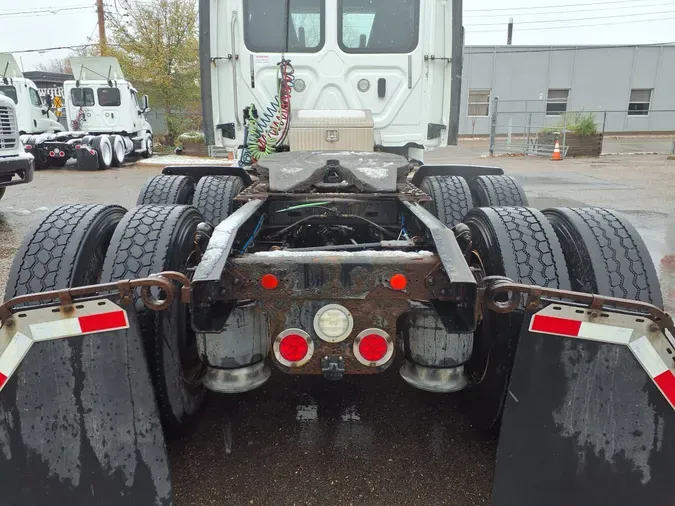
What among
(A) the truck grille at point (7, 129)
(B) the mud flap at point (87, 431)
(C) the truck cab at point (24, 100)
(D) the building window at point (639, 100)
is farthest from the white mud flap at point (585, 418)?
(D) the building window at point (639, 100)

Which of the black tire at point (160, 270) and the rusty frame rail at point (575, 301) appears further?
the black tire at point (160, 270)

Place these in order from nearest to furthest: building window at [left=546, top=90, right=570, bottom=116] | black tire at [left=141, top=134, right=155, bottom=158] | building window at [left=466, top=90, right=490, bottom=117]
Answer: black tire at [left=141, top=134, right=155, bottom=158]
building window at [left=466, top=90, right=490, bottom=117]
building window at [left=546, top=90, right=570, bottom=116]

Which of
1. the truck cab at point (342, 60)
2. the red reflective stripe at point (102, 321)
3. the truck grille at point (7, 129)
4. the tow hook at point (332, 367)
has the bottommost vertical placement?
the tow hook at point (332, 367)

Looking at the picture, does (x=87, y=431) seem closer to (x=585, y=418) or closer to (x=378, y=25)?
(x=585, y=418)

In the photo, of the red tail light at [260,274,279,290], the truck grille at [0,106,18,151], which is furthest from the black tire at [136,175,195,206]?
the truck grille at [0,106,18,151]

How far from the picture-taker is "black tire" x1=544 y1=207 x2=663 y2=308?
7.29 feet

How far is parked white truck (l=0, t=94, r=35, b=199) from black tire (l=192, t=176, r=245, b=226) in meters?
5.30

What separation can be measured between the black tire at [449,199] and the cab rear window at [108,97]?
1780 centimetres

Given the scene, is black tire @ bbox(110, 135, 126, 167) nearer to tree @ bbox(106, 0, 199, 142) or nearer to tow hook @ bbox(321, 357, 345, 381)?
tree @ bbox(106, 0, 199, 142)

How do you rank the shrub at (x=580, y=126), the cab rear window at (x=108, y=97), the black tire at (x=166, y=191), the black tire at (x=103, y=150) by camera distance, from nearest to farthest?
the black tire at (x=166, y=191) < the black tire at (x=103, y=150) < the cab rear window at (x=108, y=97) < the shrub at (x=580, y=126)

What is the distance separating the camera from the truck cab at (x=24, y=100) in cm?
1644

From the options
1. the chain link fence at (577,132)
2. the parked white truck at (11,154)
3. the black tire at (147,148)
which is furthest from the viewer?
the black tire at (147,148)

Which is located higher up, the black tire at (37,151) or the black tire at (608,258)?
the black tire at (608,258)

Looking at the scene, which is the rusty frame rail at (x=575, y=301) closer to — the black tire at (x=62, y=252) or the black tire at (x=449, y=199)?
the black tire at (x=62, y=252)
